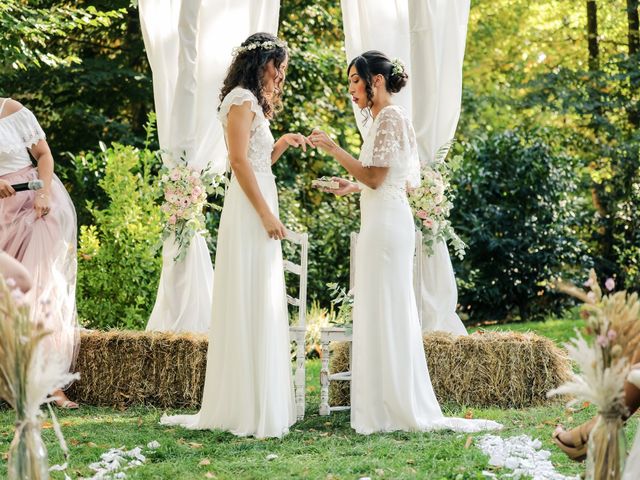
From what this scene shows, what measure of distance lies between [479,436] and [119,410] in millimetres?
2473

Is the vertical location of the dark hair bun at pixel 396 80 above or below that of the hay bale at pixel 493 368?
above

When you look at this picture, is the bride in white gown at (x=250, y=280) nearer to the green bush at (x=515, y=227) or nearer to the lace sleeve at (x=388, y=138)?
the lace sleeve at (x=388, y=138)

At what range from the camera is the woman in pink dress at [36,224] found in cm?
612

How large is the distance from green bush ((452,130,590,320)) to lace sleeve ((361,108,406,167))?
5744 millimetres

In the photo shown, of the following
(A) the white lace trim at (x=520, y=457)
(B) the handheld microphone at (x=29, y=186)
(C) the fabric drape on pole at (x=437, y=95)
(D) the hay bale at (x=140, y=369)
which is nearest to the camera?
(A) the white lace trim at (x=520, y=457)

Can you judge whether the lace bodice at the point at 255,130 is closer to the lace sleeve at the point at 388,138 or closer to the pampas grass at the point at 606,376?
the lace sleeve at the point at 388,138

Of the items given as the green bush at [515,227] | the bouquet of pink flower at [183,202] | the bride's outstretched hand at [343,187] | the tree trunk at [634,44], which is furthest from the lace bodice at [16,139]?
the tree trunk at [634,44]

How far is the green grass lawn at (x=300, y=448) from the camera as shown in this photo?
4.32 m

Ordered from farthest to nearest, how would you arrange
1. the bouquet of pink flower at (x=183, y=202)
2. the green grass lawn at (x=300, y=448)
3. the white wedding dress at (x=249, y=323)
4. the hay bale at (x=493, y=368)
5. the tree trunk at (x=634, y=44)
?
the tree trunk at (x=634, y=44)
the bouquet of pink flower at (x=183, y=202)
the hay bale at (x=493, y=368)
the white wedding dress at (x=249, y=323)
the green grass lawn at (x=300, y=448)

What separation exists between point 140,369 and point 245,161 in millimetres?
1937

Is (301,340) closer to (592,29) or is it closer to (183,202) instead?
(183,202)

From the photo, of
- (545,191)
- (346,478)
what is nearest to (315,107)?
(545,191)

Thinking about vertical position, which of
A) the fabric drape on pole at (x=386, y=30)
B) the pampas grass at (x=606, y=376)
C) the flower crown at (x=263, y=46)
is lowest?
the pampas grass at (x=606, y=376)

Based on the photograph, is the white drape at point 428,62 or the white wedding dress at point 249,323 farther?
the white drape at point 428,62
